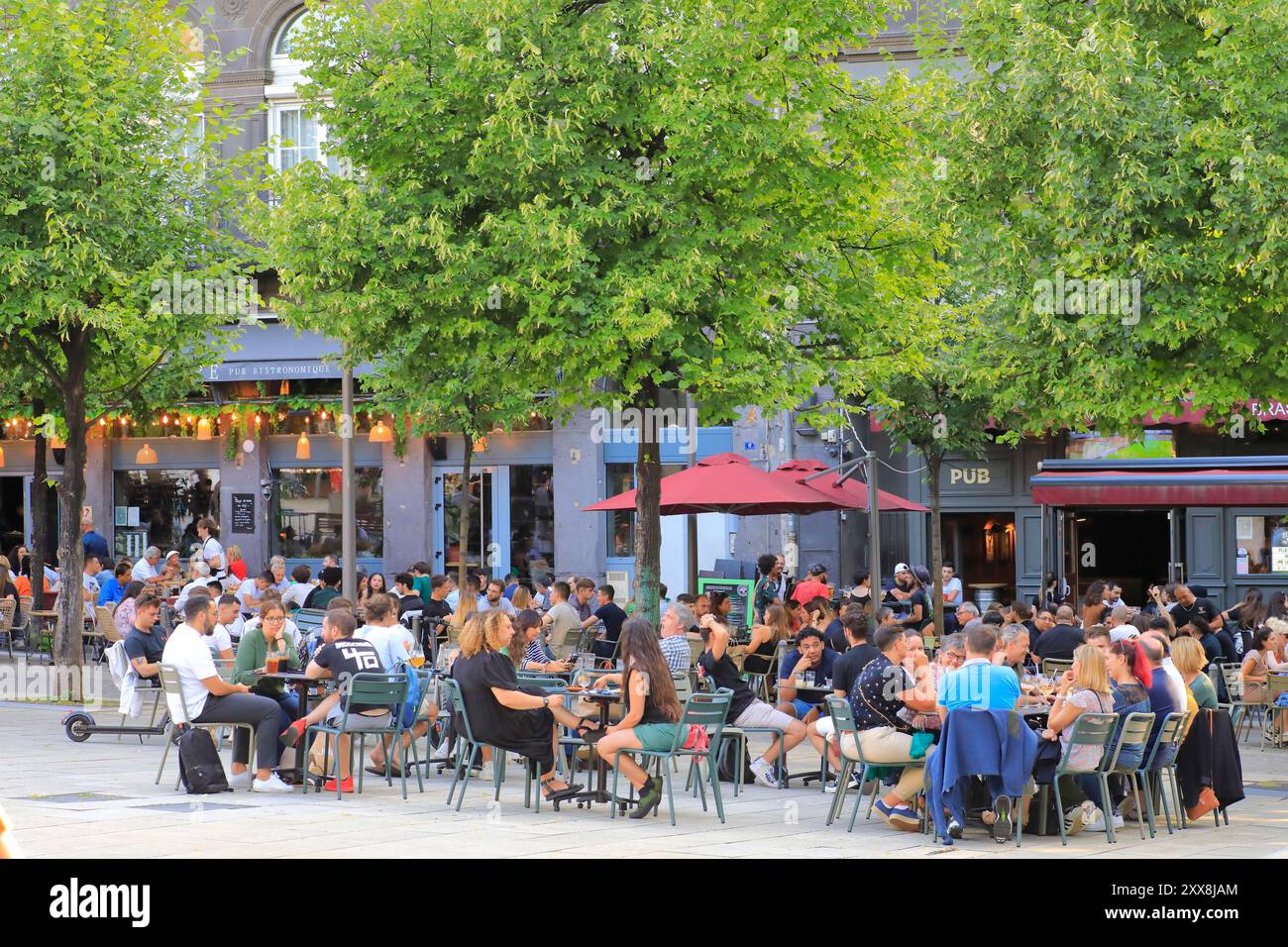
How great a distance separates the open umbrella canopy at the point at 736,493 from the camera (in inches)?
758

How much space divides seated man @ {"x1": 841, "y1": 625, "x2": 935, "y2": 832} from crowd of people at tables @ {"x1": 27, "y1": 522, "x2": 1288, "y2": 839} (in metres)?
0.01

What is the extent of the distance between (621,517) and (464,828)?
19700 mm

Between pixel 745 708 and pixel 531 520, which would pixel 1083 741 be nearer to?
pixel 745 708

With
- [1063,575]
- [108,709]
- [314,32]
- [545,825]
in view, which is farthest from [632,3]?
[1063,575]

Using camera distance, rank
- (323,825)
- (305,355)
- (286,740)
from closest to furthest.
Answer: (323,825) < (286,740) < (305,355)

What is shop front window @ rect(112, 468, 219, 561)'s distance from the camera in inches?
1305

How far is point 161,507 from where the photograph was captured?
110ft

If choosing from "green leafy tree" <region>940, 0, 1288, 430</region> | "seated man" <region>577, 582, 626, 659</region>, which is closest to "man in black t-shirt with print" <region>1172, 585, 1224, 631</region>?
"green leafy tree" <region>940, 0, 1288, 430</region>

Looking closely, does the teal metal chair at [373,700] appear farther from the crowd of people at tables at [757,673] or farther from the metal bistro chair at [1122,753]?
the metal bistro chair at [1122,753]

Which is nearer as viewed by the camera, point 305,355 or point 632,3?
point 632,3

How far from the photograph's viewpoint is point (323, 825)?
11336 millimetres

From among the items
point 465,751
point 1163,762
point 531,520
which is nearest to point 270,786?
point 465,751

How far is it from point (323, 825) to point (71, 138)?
10.7 metres

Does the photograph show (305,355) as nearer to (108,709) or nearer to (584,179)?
(108,709)
